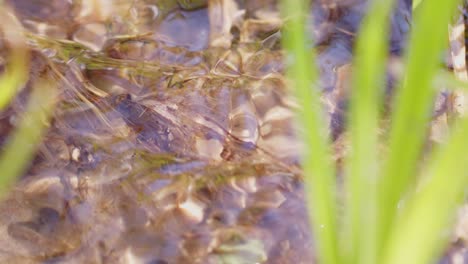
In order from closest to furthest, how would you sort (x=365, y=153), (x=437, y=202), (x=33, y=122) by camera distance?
(x=437, y=202)
(x=365, y=153)
(x=33, y=122)

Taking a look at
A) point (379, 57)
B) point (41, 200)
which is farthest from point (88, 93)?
point (379, 57)

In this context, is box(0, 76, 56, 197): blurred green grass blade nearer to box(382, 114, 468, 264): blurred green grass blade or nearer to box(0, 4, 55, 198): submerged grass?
box(0, 4, 55, 198): submerged grass

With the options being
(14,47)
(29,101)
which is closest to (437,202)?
(29,101)

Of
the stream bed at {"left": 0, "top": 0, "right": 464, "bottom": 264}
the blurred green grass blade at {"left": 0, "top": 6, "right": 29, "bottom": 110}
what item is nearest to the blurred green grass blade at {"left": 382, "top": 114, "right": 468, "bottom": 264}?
the stream bed at {"left": 0, "top": 0, "right": 464, "bottom": 264}

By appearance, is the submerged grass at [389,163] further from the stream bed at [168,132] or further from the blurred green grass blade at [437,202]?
the stream bed at [168,132]

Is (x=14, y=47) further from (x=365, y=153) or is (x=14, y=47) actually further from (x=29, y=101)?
(x=365, y=153)

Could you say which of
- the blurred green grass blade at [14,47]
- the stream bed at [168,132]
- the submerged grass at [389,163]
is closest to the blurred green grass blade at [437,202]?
the submerged grass at [389,163]
